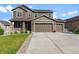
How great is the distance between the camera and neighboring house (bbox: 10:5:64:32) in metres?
33.5

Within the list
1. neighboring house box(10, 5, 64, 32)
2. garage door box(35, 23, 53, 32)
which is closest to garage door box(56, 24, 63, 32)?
neighboring house box(10, 5, 64, 32)

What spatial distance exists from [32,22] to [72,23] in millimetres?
8534

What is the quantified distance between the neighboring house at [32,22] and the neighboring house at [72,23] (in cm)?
278

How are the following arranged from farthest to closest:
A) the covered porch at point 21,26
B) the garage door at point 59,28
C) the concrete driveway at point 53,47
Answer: the garage door at point 59,28
the covered porch at point 21,26
the concrete driveway at point 53,47

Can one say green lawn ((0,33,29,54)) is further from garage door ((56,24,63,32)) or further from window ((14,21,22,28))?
Answer: garage door ((56,24,63,32))

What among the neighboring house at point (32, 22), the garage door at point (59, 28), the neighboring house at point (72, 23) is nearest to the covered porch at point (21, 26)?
the neighboring house at point (32, 22)

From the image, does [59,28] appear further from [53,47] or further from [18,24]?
[53,47]

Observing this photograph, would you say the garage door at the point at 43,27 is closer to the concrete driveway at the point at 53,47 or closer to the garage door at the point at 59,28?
the garage door at the point at 59,28

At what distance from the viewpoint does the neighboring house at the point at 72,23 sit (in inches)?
1375

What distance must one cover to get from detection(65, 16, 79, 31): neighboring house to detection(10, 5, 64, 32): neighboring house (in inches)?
109

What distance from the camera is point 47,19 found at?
34.1m
